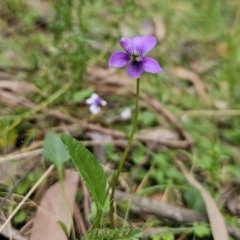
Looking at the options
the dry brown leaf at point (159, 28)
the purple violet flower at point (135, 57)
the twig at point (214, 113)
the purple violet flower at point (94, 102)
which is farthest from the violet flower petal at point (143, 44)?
the dry brown leaf at point (159, 28)

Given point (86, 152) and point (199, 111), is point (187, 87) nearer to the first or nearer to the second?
point (199, 111)

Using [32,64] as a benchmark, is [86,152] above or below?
below

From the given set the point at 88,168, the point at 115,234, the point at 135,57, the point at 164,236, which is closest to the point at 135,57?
the point at 135,57

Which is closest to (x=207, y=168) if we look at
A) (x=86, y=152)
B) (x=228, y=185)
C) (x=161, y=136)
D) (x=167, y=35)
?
(x=228, y=185)

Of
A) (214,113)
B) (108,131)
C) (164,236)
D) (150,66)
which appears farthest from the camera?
(214,113)

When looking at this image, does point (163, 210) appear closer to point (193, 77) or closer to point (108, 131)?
point (108, 131)

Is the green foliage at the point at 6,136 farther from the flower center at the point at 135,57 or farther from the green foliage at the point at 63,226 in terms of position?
the flower center at the point at 135,57

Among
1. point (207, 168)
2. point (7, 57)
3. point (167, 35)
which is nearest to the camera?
point (207, 168)
